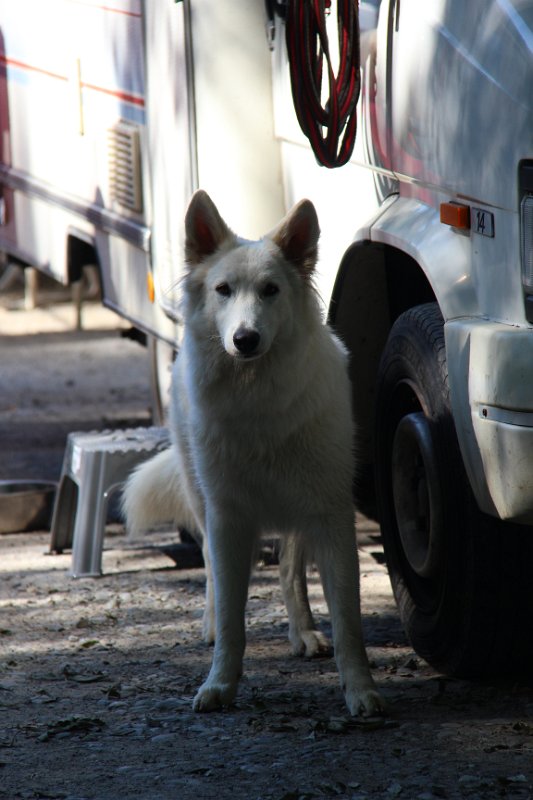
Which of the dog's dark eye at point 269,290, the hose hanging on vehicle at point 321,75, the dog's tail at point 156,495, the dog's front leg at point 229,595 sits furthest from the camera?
the dog's tail at point 156,495

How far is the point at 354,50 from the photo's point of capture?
4.38 meters

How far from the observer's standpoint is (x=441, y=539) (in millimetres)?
4062

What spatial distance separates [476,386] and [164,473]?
91.4 inches

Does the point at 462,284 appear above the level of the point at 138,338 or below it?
above

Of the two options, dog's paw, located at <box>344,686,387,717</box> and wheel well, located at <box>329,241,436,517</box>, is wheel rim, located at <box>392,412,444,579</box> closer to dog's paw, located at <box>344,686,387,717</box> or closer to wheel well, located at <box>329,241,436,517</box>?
wheel well, located at <box>329,241,436,517</box>

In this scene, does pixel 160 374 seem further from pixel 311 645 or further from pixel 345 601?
pixel 345 601

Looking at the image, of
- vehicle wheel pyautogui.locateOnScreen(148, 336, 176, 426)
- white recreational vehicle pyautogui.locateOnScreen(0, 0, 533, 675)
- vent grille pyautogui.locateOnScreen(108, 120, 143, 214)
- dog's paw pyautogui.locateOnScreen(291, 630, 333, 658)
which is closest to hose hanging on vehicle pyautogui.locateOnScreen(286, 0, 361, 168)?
white recreational vehicle pyautogui.locateOnScreen(0, 0, 533, 675)

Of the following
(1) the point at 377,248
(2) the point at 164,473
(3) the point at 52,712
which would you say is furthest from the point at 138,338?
(3) the point at 52,712

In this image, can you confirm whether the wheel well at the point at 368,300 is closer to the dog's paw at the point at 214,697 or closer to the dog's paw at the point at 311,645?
the dog's paw at the point at 311,645

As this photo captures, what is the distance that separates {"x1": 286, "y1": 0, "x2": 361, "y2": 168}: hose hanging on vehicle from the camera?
4.41 meters

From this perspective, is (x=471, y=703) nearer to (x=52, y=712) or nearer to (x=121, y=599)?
(x=52, y=712)

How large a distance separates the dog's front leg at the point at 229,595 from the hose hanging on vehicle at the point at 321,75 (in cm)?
141

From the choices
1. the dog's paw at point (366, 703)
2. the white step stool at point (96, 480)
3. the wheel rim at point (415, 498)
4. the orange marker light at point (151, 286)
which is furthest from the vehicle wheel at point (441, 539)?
the orange marker light at point (151, 286)

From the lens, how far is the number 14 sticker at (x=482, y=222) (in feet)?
11.8
